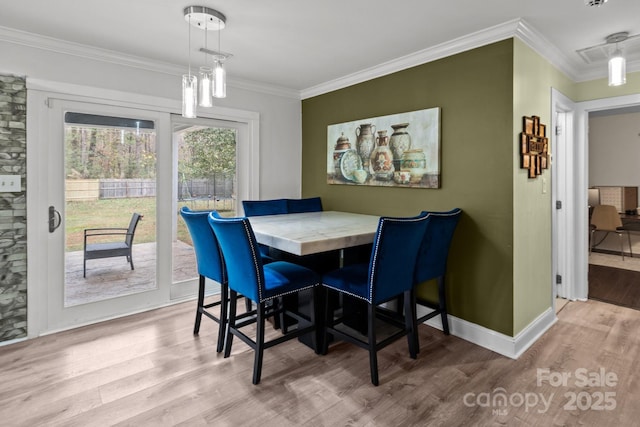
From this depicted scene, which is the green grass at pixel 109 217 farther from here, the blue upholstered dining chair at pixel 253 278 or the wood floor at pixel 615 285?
the wood floor at pixel 615 285

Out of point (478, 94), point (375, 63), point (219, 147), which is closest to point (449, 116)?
point (478, 94)

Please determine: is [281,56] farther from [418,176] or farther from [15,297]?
[15,297]

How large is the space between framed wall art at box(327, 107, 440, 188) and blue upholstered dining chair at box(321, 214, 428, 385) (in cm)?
90

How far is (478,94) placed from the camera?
8.61 feet

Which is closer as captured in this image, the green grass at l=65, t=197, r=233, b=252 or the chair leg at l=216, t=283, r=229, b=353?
the chair leg at l=216, t=283, r=229, b=353

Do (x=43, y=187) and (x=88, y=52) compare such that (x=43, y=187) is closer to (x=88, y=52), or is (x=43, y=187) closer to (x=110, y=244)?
(x=110, y=244)

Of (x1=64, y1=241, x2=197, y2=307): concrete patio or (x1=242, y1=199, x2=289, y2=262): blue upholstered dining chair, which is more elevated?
(x1=242, y1=199, x2=289, y2=262): blue upholstered dining chair

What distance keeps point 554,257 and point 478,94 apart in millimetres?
1532

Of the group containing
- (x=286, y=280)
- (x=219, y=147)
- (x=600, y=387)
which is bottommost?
(x=600, y=387)

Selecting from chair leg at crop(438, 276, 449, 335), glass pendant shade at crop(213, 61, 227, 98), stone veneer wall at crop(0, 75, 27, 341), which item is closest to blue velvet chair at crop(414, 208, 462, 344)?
chair leg at crop(438, 276, 449, 335)

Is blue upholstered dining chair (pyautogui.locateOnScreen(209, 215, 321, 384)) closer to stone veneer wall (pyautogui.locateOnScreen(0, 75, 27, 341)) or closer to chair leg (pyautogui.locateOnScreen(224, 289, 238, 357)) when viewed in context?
chair leg (pyautogui.locateOnScreen(224, 289, 238, 357))

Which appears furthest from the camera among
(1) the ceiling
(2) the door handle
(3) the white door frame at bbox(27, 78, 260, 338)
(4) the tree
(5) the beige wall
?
(5) the beige wall

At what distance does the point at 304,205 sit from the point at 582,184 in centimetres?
271

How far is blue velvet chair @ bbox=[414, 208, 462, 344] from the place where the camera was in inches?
96.3
